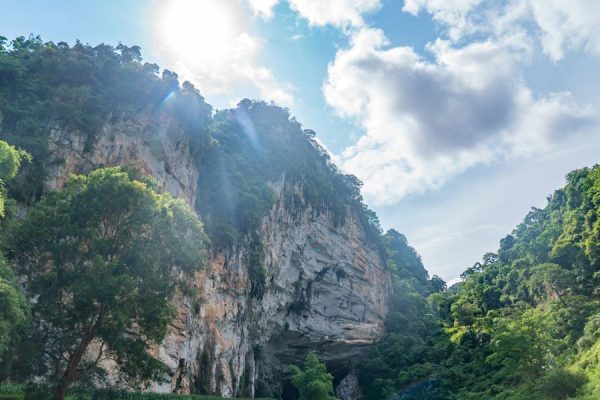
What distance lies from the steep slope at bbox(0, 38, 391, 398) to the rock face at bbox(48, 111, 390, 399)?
0.37 feet

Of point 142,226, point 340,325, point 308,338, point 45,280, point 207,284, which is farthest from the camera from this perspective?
point 340,325

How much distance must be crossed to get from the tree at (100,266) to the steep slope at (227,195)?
2.42 metres

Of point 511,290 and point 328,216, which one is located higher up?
point 328,216

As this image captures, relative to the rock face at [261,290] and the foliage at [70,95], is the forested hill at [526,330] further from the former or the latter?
the foliage at [70,95]

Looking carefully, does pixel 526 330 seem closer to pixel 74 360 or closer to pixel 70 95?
pixel 74 360

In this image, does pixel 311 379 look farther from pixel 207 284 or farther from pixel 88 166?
pixel 88 166

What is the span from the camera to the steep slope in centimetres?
2700

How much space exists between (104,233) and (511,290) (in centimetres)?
4416

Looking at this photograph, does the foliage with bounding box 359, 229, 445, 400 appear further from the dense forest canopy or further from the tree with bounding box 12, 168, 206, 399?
the tree with bounding box 12, 168, 206, 399

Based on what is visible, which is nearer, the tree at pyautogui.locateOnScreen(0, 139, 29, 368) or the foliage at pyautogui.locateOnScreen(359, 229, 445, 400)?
the tree at pyautogui.locateOnScreen(0, 139, 29, 368)

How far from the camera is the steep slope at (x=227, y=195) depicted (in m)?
27.0

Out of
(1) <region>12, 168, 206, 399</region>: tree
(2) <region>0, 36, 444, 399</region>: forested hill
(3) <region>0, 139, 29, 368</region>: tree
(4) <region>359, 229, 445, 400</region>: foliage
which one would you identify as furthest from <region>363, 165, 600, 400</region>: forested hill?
(3) <region>0, 139, 29, 368</region>: tree

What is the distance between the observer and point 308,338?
144 ft

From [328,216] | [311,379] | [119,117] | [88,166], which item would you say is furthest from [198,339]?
[328,216]
